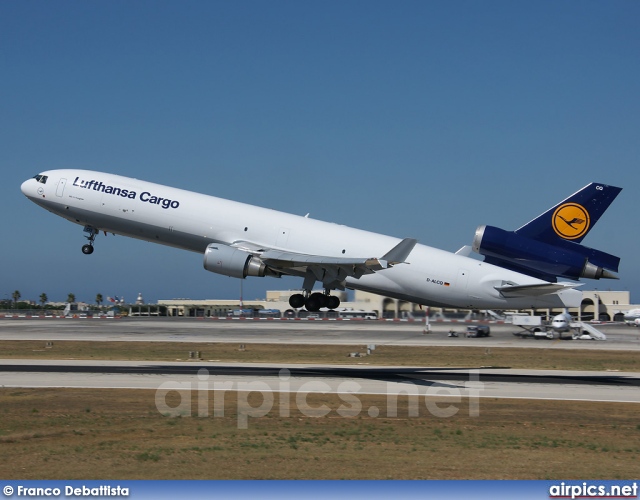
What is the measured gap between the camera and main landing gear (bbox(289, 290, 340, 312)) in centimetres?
4553

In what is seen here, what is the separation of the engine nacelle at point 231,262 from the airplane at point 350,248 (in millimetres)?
Result: 56

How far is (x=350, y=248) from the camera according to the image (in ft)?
Result: 145

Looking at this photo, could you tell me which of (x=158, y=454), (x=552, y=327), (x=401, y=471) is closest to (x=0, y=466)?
(x=158, y=454)

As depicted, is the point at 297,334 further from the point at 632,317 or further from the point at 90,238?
the point at 632,317

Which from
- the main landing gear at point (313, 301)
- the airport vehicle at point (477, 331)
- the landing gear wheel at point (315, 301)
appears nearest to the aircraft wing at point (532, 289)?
the main landing gear at point (313, 301)

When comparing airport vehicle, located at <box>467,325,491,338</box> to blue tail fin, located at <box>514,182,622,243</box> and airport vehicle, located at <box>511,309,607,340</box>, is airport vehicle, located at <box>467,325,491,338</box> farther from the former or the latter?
blue tail fin, located at <box>514,182,622,243</box>

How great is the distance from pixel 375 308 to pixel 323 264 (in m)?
43.1

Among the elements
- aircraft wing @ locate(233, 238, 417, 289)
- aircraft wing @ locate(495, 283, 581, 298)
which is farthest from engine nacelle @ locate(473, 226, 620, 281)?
aircraft wing @ locate(233, 238, 417, 289)

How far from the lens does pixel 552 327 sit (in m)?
81.6

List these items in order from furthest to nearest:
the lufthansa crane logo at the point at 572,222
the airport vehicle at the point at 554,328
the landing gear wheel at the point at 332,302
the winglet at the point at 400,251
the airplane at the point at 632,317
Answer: the airplane at the point at 632,317 < the airport vehicle at the point at 554,328 < the landing gear wheel at the point at 332,302 < the lufthansa crane logo at the point at 572,222 < the winglet at the point at 400,251

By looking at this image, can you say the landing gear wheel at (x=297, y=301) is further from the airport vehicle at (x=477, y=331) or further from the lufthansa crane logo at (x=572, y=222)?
the airport vehicle at (x=477, y=331)

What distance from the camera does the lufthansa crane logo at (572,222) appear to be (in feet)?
143

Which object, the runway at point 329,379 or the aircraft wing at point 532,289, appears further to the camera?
the aircraft wing at point 532,289

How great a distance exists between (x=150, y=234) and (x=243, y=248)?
5.83 metres
